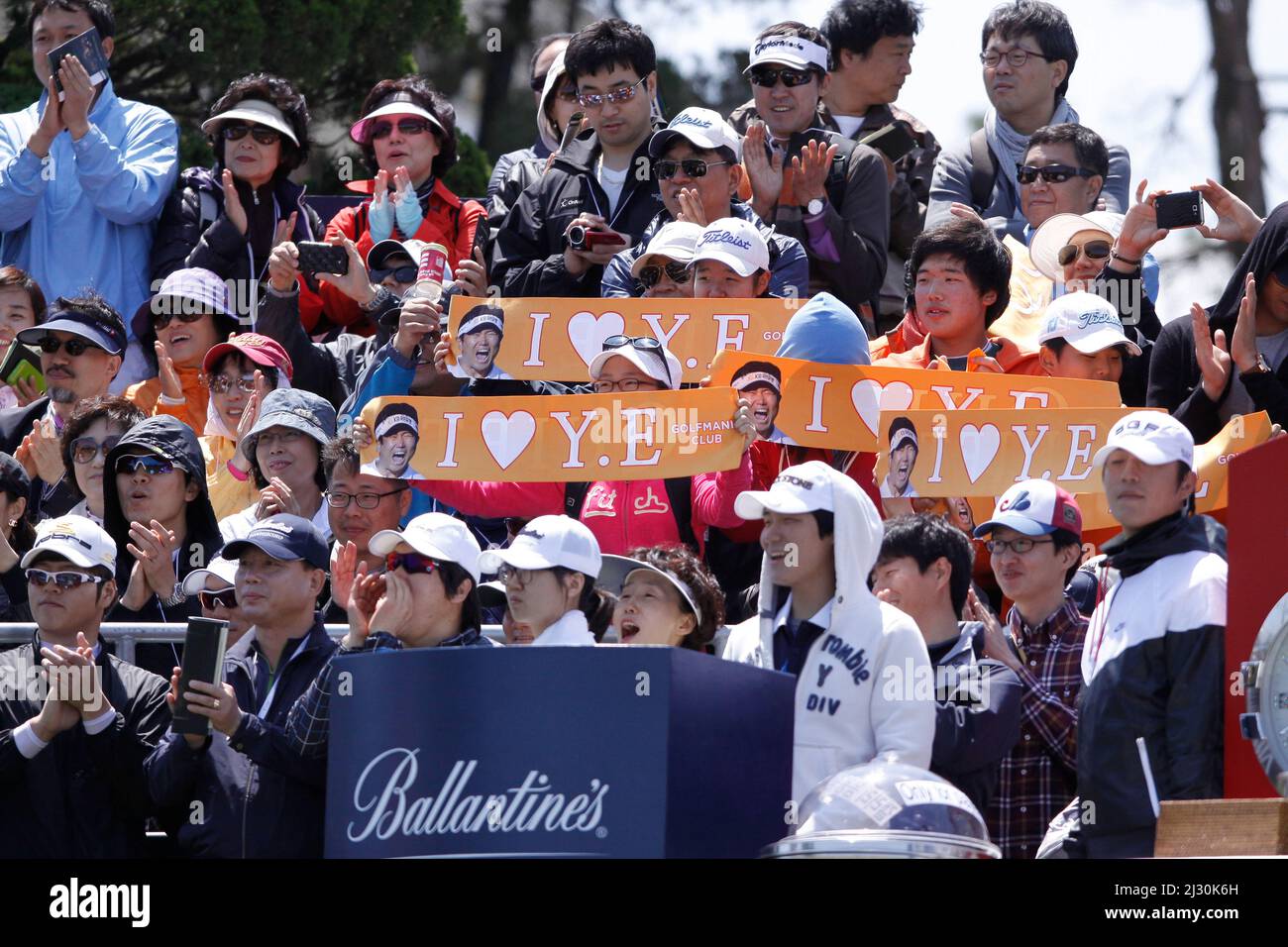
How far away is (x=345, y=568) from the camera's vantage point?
28.3ft

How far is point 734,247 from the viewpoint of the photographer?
973cm

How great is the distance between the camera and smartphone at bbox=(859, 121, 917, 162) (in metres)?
11.7

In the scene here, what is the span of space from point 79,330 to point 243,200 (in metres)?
1.28

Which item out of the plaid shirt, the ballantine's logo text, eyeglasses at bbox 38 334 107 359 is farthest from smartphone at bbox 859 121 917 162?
the ballantine's logo text

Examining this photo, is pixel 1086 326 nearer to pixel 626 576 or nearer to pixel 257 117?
pixel 626 576

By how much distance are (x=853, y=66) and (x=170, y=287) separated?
3575 millimetres

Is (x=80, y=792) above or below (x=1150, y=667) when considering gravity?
below

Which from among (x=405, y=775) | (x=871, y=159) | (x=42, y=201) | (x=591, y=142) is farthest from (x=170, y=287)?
(x=405, y=775)

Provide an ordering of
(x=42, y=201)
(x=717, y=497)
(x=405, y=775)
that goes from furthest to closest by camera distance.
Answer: (x=42, y=201) < (x=717, y=497) < (x=405, y=775)

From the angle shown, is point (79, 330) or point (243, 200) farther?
point (243, 200)

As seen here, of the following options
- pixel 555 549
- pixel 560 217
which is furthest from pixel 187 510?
pixel 560 217

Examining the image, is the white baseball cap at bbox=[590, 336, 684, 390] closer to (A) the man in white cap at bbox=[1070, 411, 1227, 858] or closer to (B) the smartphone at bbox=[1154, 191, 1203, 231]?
(B) the smartphone at bbox=[1154, 191, 1203, 231]
